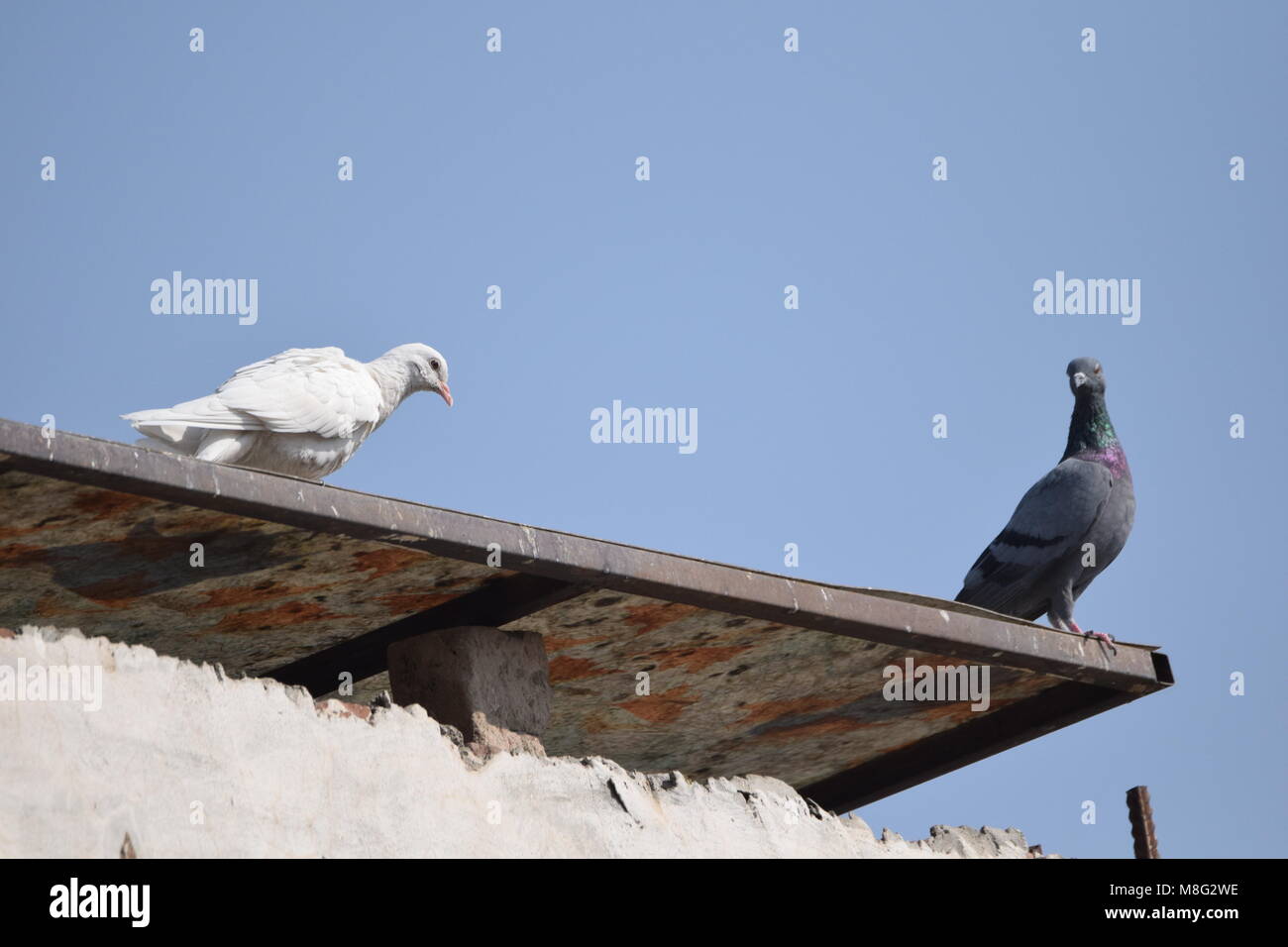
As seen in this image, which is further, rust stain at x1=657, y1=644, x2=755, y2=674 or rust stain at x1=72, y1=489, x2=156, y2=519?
rust stain at x1=657, y1=644, x2=755, y2=674

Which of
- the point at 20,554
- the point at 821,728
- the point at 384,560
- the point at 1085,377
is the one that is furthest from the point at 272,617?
the point at 1085,377

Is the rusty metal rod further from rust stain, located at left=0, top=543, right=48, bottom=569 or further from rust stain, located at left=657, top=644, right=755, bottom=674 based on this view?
rust stain, located at left=0, top=543, right=48, bottom=569

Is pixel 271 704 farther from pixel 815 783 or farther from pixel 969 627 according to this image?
pixel 815 783

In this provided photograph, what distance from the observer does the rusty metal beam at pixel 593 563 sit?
4.43 metres

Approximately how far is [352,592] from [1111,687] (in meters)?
2.94

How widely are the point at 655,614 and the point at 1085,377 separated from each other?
4561 millimetres

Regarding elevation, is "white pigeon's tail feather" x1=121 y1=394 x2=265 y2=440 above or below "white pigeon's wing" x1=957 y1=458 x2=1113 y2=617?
above

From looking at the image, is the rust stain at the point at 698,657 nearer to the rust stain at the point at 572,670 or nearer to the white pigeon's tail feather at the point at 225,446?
the rust stain at the point at 572,670

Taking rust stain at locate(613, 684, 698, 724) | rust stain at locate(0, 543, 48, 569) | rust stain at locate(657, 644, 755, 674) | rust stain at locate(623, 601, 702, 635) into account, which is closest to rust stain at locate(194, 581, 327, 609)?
rust stain at locate(0, 543, 48, 569)

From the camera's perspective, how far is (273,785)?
4.62 m

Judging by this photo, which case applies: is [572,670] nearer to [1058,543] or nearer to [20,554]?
[20,554]

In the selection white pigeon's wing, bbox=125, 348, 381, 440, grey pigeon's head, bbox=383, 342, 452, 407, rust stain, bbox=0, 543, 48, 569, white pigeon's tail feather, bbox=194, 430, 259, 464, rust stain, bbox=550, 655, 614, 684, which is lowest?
rust stain, bbox=550, 655, 614, 684

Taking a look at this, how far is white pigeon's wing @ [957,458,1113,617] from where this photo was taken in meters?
8.51

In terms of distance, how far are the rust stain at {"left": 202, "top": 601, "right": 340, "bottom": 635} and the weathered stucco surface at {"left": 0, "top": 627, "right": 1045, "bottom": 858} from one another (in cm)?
55
